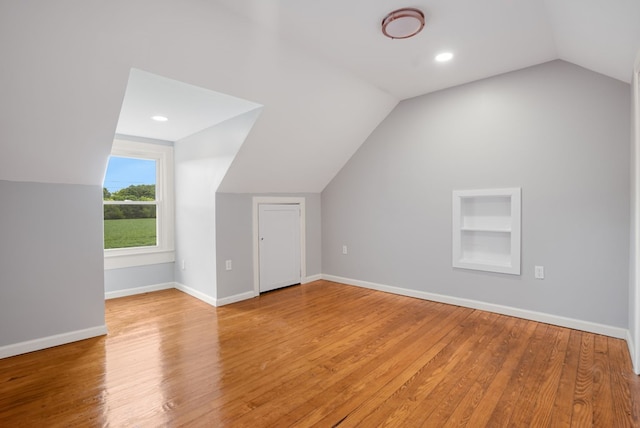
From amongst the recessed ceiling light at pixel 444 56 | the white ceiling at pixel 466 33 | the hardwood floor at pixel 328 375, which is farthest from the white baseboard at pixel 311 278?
the recessed ceiling light at pixel 444 56

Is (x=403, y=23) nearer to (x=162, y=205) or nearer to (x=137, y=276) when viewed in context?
(x=162, y=205)

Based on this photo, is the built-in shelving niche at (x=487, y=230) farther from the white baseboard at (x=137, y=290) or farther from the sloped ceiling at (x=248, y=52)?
the white baseboard at (x=137, y=290)

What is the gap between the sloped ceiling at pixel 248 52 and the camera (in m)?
1.88

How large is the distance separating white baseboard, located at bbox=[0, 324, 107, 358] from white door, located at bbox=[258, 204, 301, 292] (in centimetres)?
188

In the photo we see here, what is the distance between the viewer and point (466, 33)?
8.16 feet

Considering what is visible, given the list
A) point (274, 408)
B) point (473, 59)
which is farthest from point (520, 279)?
point (274, 408)

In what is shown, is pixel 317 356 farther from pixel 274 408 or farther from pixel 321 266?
pixel 321 266

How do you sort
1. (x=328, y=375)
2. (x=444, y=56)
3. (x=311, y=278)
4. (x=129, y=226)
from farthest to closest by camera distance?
(x=311, y=278)
(x=129, y=226)
(x=444, y=56)
(x=328, y=375)

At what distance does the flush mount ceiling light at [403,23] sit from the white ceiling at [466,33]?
52mm

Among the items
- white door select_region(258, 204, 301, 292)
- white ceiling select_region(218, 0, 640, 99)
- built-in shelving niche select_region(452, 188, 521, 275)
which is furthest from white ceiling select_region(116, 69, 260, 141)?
built-in shelving niche select_region(452, 188, 521, 275)

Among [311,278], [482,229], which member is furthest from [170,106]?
[482,229]

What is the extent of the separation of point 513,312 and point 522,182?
4.37 ft

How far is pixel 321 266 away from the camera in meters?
5.13

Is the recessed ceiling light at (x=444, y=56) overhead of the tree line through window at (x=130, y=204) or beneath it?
overhead
